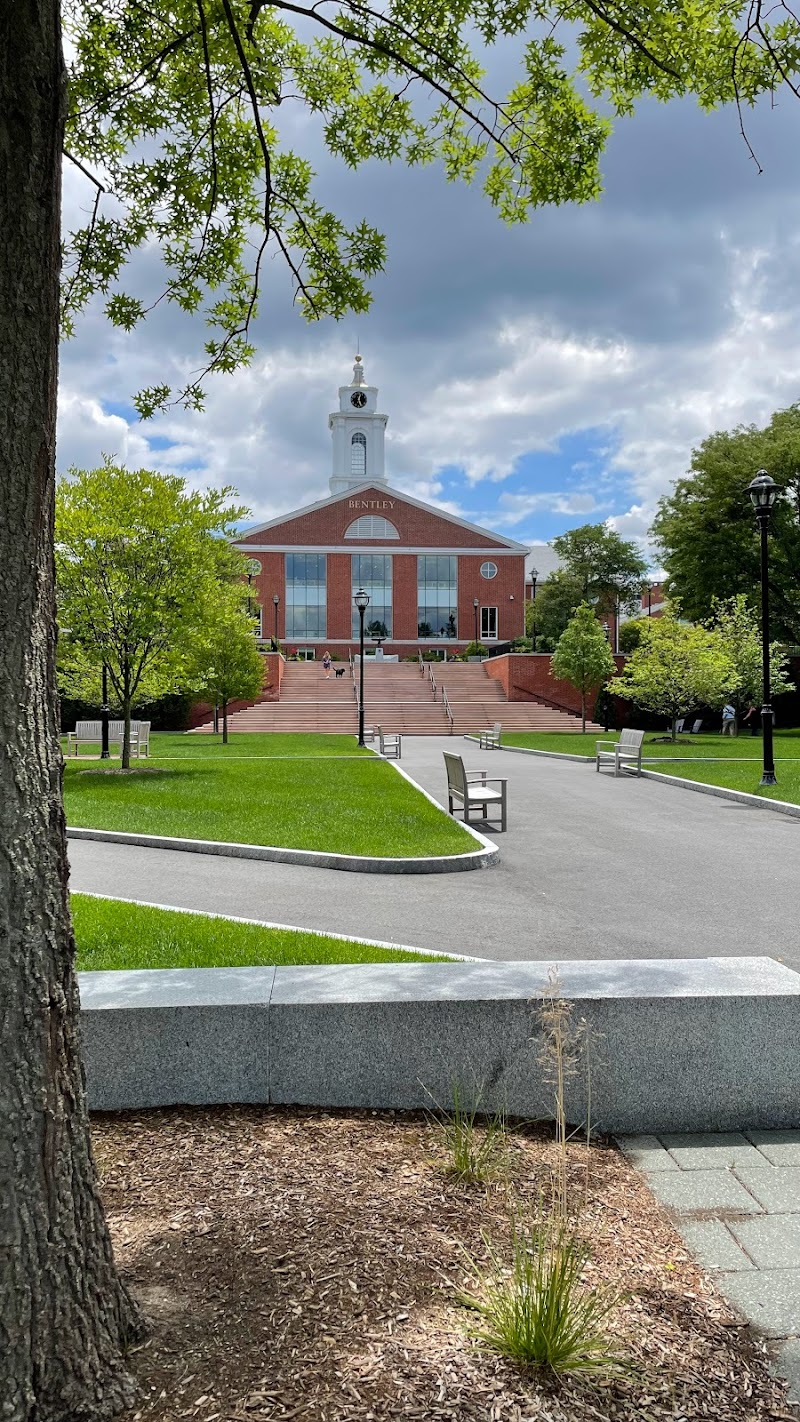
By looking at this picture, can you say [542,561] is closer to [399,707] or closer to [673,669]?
[399,707]

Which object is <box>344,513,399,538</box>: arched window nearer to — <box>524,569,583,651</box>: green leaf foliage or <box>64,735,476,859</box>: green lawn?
<box>524,569,583,651</box>: green leaf foliage

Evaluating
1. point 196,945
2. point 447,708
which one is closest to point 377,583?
point 447,708

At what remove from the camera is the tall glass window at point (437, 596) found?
220 ft

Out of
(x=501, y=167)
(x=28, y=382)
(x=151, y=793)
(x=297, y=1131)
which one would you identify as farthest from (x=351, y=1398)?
(x=151, y=793)

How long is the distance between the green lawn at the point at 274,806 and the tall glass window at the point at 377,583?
44.8m

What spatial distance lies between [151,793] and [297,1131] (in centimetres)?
1294

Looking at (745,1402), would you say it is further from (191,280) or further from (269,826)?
(269,826)

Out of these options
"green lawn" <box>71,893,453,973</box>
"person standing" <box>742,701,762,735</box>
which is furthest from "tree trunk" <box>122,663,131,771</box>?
"person standing" <box>742,701,762,735</box>

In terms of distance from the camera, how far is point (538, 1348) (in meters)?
1.98

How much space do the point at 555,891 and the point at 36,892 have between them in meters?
7.00

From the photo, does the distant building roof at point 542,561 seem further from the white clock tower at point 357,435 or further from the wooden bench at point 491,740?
the wooden bench at point 491,740

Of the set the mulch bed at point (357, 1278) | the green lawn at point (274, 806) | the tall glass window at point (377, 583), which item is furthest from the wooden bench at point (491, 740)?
the tall glass window at point (377, 583)

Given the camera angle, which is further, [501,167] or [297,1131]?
[501,167]

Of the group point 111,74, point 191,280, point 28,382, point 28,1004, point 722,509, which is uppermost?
point 722,509
